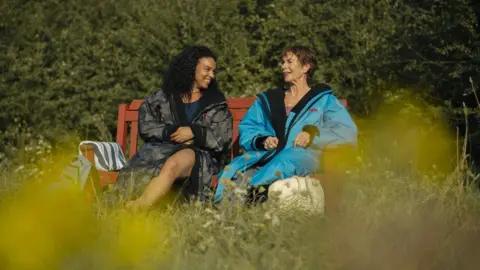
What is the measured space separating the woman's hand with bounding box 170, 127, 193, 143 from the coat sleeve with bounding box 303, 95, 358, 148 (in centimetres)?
76

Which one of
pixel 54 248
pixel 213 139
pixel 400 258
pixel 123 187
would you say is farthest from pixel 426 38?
pixel 54 248

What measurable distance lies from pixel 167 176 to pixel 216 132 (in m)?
0.56

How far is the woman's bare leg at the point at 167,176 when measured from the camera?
4706mm

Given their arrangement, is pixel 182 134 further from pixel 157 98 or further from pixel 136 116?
pixel 136 116

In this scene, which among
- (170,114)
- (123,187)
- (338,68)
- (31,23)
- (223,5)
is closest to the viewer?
(123,187)

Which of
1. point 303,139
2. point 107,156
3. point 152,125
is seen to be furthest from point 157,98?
point 303,139

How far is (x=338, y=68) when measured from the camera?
7254 mm

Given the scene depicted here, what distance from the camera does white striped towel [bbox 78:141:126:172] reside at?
533 cm

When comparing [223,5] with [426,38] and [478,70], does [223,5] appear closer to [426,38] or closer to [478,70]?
[426,38]

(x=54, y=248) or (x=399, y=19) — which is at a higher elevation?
(x=399, y=19)

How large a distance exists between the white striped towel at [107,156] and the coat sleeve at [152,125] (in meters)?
0.26

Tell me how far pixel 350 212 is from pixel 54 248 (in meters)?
1.35

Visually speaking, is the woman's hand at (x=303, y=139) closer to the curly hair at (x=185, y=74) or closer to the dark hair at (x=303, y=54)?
the dark hair at (x=303, y=54)

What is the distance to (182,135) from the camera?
518cm
